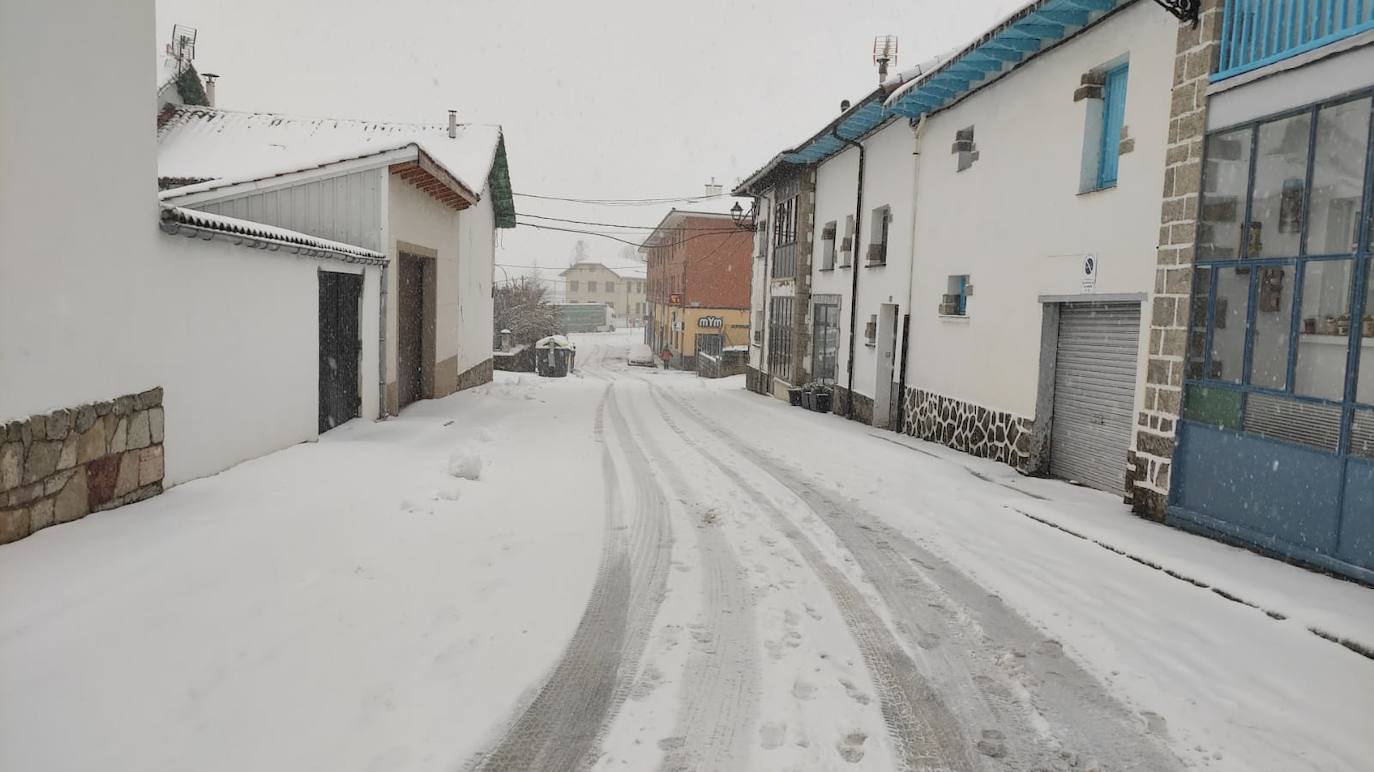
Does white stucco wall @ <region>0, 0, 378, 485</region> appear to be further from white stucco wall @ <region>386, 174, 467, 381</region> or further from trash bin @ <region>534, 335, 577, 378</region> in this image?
trash bin @ <region>534, 335, 577, 378</region>

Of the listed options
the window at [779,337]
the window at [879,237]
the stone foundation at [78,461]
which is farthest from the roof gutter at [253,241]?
the window at [779,337]

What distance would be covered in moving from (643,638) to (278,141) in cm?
1633

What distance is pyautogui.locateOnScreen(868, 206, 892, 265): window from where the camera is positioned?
631 inches

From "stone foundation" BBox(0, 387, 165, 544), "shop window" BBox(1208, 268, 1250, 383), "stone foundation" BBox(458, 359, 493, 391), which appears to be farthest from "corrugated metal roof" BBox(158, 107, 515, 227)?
"shop window" BBox(1208, 268, 1250, 383)

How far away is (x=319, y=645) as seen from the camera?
12.7 feet

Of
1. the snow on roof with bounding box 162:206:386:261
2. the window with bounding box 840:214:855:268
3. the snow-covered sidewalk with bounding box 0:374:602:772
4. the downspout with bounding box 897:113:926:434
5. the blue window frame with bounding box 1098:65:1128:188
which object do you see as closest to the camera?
the snow-covered sidewalk with bounding box 0:374:602:772

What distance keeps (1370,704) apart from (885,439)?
361 inches

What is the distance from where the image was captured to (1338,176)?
559cm

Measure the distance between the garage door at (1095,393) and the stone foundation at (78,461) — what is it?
29.6 ft

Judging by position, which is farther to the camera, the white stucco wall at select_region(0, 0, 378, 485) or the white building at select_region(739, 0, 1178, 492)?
the white building at select_region(739, 0, 1178, 492)

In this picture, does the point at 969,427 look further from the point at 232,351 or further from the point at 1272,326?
the point at 232,351

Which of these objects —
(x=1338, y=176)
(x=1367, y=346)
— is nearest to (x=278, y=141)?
(x=1338, y=176)

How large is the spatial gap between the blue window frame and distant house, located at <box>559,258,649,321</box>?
9172 centimetres

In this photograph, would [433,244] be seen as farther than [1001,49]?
Yes
